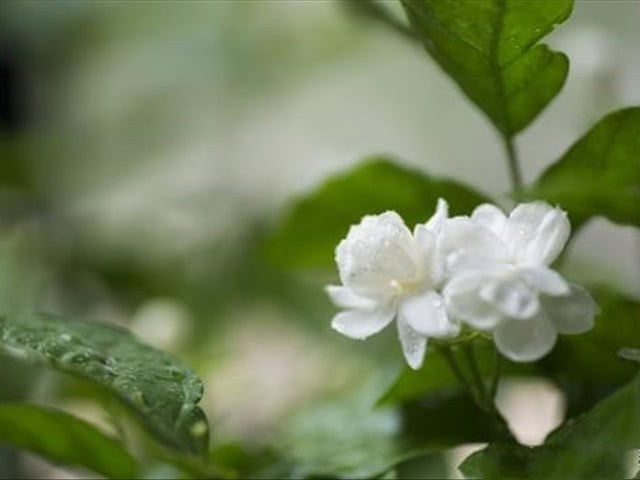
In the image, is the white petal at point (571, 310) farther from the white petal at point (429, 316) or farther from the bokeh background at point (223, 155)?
the bokeh background at point (223, 155)

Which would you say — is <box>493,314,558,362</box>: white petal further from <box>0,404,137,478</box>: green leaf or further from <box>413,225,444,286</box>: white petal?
<box>0,404,137,478</box>: green leaf

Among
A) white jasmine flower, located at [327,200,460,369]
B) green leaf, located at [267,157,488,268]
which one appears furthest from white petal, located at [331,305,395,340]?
green leaf, located at [267,157,488,268]

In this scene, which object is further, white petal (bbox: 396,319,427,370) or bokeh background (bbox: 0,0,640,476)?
bokeh background (bbox: 0,0,640,476)

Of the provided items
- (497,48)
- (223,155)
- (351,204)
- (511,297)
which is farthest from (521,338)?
(223,155)

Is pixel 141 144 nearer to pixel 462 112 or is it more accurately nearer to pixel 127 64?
pixel 127 64

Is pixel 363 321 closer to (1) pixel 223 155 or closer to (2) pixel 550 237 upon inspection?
(2) pixel 550 237

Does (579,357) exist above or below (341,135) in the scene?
below

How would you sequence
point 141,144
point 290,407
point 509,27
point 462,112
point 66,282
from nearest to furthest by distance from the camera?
1. point 509,27
2. point 290,407
3. point 66,282
4. point 141,144
5. point 462,112

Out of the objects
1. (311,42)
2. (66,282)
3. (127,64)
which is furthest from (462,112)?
(66,282)
